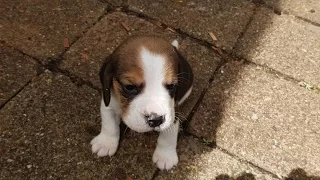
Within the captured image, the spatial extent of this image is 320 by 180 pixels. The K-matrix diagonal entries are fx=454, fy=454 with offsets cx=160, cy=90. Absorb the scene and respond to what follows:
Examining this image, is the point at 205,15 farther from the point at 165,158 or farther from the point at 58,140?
the point at 58,140

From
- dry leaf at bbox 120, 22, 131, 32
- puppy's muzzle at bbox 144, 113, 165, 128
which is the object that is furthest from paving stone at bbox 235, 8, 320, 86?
puppy's muzzle at bbox 144, 113, 165, 128

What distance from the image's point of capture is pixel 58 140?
361 centimetres

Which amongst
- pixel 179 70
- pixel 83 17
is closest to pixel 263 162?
pixel 179 70

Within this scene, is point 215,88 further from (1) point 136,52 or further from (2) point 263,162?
(1) point 136,52

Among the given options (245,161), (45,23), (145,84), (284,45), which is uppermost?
(145,84)

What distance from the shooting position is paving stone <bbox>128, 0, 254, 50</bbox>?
15.5ft

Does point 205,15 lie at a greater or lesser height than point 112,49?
greater

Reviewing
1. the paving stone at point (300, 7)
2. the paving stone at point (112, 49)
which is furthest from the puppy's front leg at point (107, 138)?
the paving stone at point (300, 7)

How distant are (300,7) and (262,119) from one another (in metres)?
1.85

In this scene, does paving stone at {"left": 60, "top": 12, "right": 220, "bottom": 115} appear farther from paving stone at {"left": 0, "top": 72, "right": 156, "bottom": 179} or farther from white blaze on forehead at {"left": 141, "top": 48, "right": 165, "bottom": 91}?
white blaze on forehead at {"left": 141, "top": 48, "right": 165, "bottom": 91}

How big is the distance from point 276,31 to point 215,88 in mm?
1180

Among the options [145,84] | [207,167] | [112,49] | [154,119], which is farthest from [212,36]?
[154,119]

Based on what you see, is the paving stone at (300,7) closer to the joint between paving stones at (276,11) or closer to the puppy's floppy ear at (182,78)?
the joint between paving stones at (276,11)

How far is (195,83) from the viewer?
164 inches
